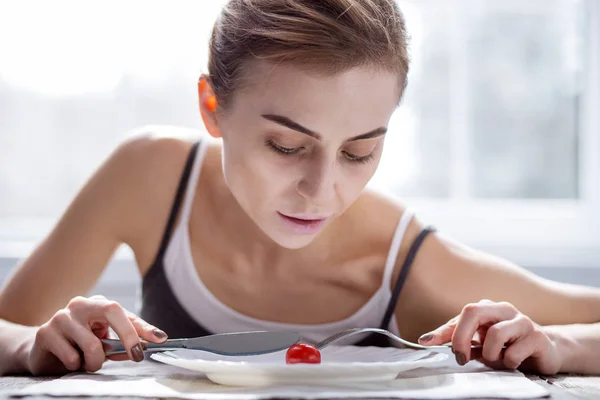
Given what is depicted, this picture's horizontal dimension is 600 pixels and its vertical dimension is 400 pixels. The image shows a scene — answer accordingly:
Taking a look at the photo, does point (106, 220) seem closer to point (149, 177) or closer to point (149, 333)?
point (149, 177)

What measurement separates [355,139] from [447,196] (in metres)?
2.07

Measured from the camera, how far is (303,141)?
115 cm

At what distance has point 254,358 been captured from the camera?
111 centimetres

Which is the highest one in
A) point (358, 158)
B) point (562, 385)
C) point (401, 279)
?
point (358, 158)

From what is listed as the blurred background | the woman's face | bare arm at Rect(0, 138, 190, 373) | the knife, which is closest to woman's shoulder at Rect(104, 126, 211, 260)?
bare arm at Rect(0, 138, 190, 373)

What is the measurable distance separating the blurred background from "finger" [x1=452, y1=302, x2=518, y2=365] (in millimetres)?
1580

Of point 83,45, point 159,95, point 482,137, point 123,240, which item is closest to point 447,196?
point 482,137

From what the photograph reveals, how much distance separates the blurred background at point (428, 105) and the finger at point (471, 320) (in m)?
1.58

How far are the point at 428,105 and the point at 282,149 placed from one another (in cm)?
195

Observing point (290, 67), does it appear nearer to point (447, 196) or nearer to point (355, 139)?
point (355, 139)

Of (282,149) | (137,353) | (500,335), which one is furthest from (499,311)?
(137,353)

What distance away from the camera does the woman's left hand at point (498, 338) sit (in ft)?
3.54

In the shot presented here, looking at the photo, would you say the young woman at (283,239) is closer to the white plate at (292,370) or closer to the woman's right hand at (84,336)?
the woman's right hand at (84,336)

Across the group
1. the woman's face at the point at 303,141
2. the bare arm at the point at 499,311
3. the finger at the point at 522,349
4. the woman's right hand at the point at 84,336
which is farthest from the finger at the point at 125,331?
the finger at the point at 522,349
